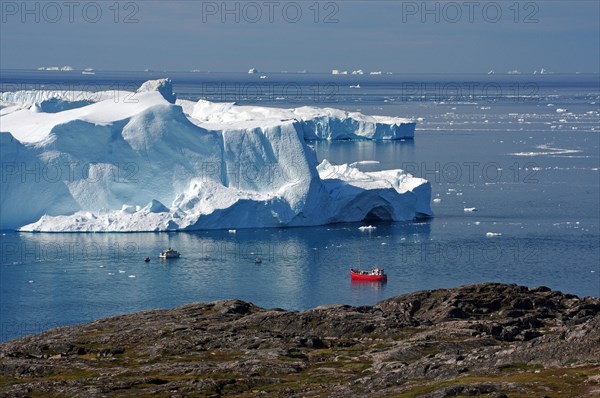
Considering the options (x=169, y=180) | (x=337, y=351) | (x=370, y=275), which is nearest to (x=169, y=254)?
(x=169, y=180)

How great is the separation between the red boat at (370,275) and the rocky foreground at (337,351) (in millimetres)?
10007

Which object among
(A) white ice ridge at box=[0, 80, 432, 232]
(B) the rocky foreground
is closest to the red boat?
(A) white ice ridge at box=[0, 80, 432, 232]

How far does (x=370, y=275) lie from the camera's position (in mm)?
41188

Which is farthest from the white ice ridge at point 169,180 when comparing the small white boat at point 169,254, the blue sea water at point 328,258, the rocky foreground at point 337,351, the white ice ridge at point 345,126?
the white ice ridge at point 345,126

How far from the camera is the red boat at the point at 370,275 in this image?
41.1 m

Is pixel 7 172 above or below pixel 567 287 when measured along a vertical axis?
above

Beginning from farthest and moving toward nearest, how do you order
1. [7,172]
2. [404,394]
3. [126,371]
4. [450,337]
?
[7,172], [450,337], [126,371], [404,394]

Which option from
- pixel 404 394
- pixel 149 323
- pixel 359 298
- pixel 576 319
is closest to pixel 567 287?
pixel 359 298

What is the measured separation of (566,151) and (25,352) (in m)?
62.0

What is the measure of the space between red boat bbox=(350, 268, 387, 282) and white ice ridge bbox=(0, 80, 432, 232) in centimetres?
989

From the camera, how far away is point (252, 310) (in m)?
31.1

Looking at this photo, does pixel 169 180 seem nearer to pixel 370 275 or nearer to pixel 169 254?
pixel 169 254

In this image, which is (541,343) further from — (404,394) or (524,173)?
(524,173)

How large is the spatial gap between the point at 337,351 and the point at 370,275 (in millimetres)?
15840
